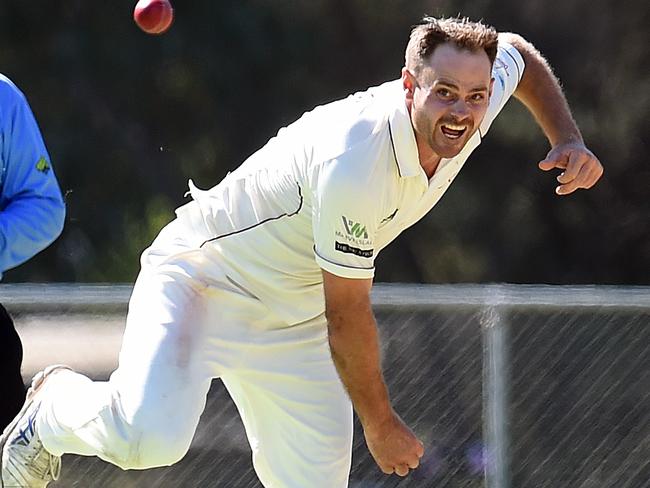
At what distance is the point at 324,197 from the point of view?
4.48m

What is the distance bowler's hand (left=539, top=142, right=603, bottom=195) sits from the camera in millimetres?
4730

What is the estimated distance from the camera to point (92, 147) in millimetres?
13758

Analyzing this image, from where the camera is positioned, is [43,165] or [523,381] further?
[523,381]

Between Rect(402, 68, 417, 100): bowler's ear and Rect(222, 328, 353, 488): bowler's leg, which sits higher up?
Rect(402, 68, 417, 100): bowler's ear

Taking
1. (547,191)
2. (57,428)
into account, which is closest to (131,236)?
(547,191)

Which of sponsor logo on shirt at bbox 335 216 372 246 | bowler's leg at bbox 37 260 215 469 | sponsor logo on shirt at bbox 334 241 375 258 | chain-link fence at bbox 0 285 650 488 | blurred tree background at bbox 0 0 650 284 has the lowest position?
blurred tree background at bbox 0 0 650 284

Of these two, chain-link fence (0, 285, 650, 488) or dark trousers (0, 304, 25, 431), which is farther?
chain-link fence (0, 285, 650, 488)

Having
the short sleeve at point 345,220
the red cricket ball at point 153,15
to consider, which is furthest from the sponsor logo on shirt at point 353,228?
the red cricket ball at point 153,15

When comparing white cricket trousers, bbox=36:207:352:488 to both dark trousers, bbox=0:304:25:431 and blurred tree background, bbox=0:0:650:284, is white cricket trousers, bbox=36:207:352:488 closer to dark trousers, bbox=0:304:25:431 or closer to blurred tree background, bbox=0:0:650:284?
dark trousers, bbox=0:304:25:431

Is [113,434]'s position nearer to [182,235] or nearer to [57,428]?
[57,428]

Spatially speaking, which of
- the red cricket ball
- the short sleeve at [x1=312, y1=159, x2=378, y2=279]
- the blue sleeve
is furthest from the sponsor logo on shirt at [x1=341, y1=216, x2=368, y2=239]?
the red cricket ball

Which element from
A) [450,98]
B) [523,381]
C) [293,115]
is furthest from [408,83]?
[293,115]

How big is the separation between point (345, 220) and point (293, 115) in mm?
9253

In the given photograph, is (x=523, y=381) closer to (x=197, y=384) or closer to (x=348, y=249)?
(x=197, y=384)
